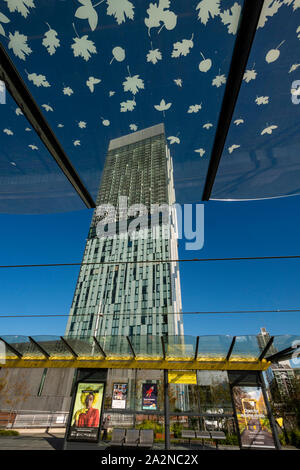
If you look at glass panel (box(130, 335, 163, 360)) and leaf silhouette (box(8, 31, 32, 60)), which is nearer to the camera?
leaf silhouette (box(8, 31, 32, 60))

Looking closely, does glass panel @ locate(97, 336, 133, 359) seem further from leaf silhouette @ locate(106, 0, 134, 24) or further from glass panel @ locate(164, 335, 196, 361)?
leaf silhouette @ locate(106, 0, 134, 24)

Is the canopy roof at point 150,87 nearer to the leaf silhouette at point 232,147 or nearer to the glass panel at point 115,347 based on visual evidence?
the leaf silhouette at point 232,147

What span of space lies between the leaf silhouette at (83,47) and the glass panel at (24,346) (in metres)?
8.42

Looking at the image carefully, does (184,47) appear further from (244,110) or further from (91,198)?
(91,198)

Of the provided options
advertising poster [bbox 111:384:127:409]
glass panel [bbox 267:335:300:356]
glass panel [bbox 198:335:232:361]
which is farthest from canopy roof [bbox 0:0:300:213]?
advertising poster [bbox 111:384:127:409]

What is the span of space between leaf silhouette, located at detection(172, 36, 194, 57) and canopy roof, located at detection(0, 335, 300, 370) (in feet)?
23.8

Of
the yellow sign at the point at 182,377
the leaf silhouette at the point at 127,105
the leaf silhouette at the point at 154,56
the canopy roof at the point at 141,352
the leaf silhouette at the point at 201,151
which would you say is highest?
the leaf silhouette at the point at 201,151

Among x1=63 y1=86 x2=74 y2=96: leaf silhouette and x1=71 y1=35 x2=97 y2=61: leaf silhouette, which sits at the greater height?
x1=71 y1=35 x2=97 y2=61: leaf silhouette

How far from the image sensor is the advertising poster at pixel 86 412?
7086 millimetres

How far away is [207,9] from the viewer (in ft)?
4.48

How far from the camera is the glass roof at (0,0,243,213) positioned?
1380 mm

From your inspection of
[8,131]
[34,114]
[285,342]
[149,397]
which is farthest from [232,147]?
[149,397]

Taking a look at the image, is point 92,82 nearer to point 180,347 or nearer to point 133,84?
point 133,84

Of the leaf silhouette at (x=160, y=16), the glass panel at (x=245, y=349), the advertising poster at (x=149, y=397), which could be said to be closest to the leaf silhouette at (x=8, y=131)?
the leaf silhouette at (x=160, y=16)
